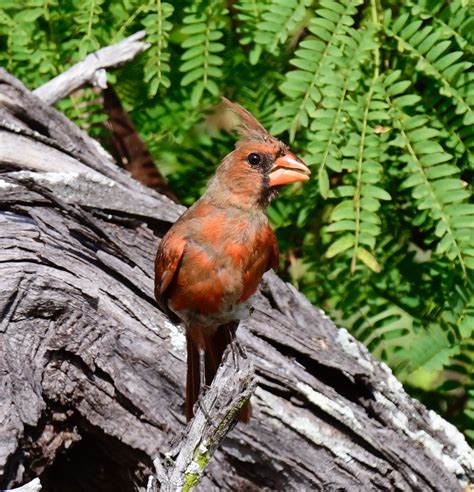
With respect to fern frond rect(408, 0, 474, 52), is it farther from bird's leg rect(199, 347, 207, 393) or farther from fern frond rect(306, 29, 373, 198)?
bird's leg rect(199, 347, 207, 393)

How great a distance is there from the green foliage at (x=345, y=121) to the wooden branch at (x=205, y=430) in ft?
2.54

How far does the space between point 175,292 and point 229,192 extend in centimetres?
40

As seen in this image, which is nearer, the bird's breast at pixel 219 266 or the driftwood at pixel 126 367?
the bird's breast at pixel 219 266

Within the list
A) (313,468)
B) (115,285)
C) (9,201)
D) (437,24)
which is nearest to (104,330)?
(115,285)

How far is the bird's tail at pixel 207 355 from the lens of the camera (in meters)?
3.71

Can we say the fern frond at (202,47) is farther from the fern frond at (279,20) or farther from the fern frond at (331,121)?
the fern frond at (331,121)

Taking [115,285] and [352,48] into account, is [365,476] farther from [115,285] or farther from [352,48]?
[352,48]

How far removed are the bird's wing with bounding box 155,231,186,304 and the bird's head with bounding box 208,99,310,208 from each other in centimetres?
24

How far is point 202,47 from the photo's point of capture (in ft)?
13.8

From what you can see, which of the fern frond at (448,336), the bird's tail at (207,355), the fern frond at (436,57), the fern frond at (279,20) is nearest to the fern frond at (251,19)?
the fern frond at (279,20)

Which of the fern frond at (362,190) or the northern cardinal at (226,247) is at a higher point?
the fern frond at (362,190)

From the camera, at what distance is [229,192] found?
375 centimetres

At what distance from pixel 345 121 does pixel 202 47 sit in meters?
0.69

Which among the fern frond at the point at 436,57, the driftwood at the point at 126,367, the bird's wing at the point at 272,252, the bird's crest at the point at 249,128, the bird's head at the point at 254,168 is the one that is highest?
the fern frond at the point at 436,57
